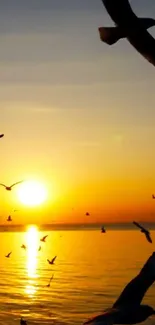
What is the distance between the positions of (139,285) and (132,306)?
3.7 inches

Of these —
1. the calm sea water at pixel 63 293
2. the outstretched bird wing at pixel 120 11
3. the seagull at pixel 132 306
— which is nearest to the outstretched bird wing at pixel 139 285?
the seagull at pixel 132 306

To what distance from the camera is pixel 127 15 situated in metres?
1.85

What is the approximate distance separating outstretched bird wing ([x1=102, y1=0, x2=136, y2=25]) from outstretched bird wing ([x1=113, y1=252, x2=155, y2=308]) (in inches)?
31.3

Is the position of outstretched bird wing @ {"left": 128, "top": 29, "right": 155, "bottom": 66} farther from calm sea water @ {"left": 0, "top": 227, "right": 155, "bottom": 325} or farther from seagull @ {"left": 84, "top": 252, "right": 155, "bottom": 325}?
calm sea water @ {"left": 0, "top": 227, "right": 155, "bottom": 325}

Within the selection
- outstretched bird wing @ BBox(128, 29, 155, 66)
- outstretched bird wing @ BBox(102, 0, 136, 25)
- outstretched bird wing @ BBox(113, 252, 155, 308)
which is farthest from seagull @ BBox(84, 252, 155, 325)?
outstretched bird wing @ BBox(102, 0, 136, 25)

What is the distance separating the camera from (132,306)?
202 cm

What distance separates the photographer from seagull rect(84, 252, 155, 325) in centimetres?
192

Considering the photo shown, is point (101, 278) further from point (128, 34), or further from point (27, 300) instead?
point (128, 34)

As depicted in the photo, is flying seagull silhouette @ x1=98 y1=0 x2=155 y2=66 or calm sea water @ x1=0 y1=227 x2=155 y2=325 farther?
calm sea water @ x1=0 y1=227 x2=155 y2=325

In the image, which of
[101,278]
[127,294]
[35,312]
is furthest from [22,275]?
[127,294]

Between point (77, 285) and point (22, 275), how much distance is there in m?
17.0

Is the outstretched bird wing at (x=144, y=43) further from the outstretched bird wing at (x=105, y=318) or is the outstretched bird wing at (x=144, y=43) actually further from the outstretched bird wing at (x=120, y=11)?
the outstretched bird wing at (x=105, y=318)

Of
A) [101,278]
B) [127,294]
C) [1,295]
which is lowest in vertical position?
[101,278]

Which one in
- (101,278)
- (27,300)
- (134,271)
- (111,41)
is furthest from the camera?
(134,271)
